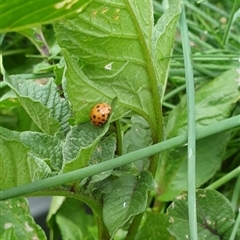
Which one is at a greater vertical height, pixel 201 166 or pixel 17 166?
pixel 17 166

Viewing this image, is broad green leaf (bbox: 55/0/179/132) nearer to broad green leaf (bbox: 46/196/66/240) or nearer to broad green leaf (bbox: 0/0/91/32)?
broad green leaf (bbox: 0/0/91/32)

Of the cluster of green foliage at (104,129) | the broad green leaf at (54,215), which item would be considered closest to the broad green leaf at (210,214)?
the cluster of green foliage at (104,129)

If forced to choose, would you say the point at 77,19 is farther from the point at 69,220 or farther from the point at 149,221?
the point at 69,220

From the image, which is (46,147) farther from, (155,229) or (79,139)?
(155,229)

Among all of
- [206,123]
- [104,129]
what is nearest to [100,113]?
[104,129]

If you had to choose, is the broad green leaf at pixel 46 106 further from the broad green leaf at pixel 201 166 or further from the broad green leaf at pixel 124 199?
the broad green leaf at pixel 201 166

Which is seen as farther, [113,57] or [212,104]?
[212,104]

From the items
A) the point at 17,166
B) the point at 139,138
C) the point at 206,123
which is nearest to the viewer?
the point at 17,166
